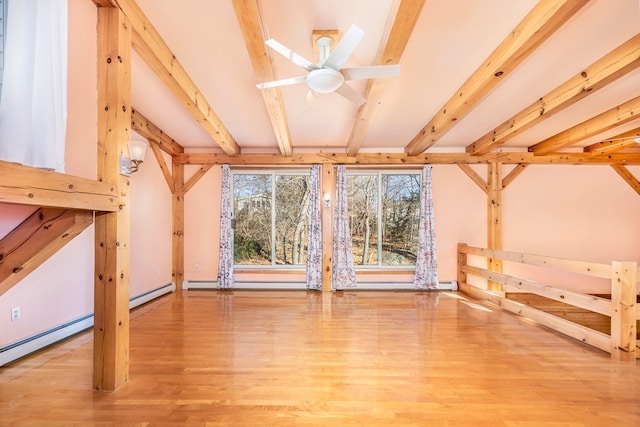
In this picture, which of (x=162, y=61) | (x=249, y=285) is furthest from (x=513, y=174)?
(x=162, y=61)

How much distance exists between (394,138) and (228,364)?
412cm

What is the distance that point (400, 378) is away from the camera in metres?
2.32

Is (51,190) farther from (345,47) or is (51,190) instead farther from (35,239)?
(345,47)

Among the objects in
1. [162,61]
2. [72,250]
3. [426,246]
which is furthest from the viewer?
[426,246]

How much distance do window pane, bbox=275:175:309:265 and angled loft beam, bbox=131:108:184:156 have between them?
192cm

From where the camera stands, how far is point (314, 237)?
5.31m

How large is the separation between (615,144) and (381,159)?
3.87 metres

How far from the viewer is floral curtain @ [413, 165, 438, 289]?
17.1ft

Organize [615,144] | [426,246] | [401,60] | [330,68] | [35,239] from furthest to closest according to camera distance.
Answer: [426,246]
[615,144]
[401,60]
[330,68]
[35,239]

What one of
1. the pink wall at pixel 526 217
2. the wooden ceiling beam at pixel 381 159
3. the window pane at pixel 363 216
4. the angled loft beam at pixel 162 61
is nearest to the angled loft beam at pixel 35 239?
the angled loft beam at pixel 162 61

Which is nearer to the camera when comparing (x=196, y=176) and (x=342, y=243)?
(x=342, y=243)

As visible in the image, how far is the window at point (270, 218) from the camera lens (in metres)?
5.57

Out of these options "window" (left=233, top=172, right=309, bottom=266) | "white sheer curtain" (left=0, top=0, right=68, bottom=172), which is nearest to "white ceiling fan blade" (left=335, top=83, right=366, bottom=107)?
"white sheer curtain" (left=0, top=0, right=68, bottom=172)

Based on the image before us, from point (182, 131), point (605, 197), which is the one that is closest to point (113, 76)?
point (182, 131)
